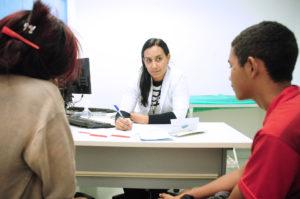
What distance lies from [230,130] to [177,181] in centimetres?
51

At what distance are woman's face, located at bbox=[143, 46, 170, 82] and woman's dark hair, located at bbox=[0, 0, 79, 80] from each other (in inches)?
45.9

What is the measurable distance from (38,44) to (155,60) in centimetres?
128

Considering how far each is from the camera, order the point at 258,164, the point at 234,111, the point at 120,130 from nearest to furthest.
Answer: the point at 258,164
the point at 120,130
the point at 234,111

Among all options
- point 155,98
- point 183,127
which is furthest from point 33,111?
point 155,98

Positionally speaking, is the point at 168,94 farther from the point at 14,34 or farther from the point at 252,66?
the point at 14,34

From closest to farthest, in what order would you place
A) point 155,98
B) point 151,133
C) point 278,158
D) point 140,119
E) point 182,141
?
point 278,158
point 182,141
point 151,133
point 140,119
point 155,98

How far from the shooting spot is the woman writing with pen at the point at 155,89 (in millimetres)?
1810

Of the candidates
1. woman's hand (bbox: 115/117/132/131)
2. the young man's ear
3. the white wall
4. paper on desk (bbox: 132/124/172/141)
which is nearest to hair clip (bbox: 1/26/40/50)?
the young man's ear

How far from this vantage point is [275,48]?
27.3 inches

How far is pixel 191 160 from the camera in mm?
1351

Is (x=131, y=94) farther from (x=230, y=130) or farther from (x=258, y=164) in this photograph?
(x=258, y=164)

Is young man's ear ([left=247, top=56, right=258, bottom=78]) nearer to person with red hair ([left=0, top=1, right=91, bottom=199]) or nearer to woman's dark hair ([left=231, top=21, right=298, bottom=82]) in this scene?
woman's dark hair ([left=231, top=21, right=298, bottom=82])

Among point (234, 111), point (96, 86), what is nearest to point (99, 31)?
point (96, 86)

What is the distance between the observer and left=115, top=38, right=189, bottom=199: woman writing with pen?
5.94ft
